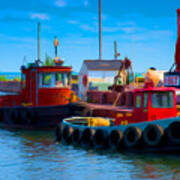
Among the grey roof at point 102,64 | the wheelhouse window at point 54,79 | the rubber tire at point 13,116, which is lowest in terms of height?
the rubber tire at point 13,116

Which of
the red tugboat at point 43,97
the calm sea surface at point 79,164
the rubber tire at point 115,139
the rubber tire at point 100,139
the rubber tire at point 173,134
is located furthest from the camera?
the red tugboat at point 43,97

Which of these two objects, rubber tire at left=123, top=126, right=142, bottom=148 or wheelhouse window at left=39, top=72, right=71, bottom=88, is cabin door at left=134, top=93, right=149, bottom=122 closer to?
rubber tire at left=123, top=126, right=142, bottom=148

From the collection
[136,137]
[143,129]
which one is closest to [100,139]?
[136,137]

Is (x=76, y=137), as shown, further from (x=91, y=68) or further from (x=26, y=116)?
(x=91, y=68)

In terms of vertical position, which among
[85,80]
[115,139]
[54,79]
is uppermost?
[85,80]

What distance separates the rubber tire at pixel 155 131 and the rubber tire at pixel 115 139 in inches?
41.4

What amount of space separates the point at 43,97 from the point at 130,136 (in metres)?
10.4

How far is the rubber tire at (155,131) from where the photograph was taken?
14070 millimetres

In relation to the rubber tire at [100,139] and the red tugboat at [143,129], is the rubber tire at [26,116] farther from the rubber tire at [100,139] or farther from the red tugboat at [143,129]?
the rubber tire at [100,139]

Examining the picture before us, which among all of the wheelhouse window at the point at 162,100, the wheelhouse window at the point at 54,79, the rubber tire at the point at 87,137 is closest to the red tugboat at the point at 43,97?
the wheelhouse window at the point at 54,79

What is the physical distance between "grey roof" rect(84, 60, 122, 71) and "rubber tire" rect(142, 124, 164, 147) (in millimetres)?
21537

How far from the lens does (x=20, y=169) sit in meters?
13.6

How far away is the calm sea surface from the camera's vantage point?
12.4 m

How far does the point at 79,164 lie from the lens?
14102 mm
